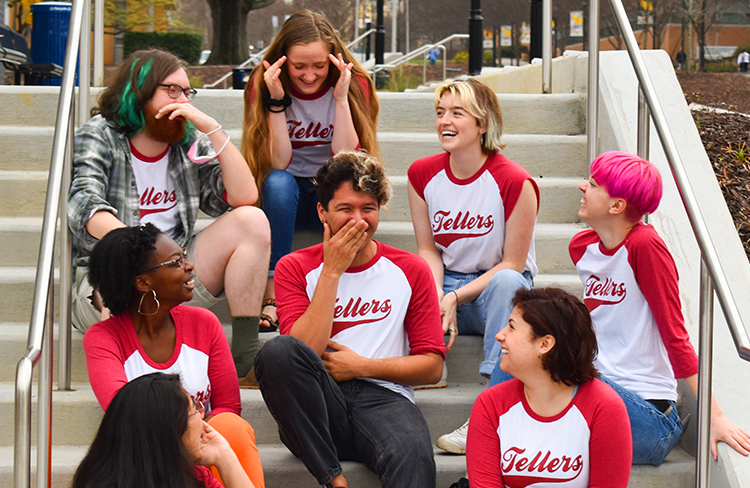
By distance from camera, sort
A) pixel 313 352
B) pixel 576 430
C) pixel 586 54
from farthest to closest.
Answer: pixel 586 54 < pixel 313 352 < pixel 576 430

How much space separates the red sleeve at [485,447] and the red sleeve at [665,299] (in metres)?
0.63

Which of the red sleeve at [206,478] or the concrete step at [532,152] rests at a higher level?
the concrete step at [532,152]

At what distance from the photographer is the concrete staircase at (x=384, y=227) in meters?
2.59

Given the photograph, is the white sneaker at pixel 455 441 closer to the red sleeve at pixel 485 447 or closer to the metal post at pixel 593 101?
the red sleeve at pixel 485 447

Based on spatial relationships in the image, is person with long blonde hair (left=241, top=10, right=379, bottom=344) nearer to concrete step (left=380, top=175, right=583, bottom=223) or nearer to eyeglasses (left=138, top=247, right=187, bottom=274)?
concrete step (left=380, top=175, right=583, bottom=223)

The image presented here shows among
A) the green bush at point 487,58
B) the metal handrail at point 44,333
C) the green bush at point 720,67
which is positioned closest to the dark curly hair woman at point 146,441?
the metal handrail at point 44,333

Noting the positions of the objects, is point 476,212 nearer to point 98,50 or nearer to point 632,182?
point 632,182

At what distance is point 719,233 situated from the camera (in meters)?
3.24

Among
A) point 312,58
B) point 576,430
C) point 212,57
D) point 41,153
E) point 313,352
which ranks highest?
point 212,57

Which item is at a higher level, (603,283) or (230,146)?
(230,146)

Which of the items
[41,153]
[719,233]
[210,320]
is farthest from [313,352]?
[41,153]

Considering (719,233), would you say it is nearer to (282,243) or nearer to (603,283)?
(603,283)

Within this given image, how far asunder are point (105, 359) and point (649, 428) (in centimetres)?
166

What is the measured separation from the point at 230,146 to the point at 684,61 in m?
17.3
